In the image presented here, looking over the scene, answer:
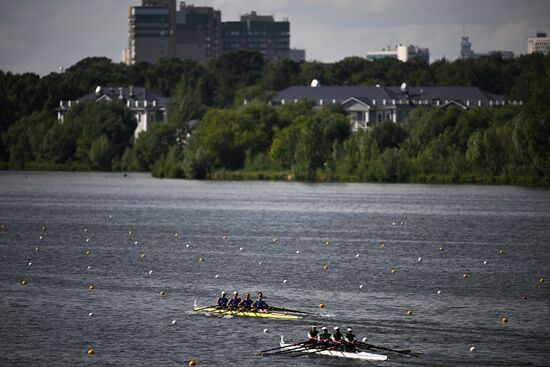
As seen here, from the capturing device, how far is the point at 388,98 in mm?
186750

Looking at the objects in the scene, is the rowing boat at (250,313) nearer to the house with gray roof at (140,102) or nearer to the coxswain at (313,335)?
the coxswain at (313,335)

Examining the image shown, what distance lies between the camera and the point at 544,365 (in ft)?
104

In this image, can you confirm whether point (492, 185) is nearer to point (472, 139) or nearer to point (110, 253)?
point (472, 139)

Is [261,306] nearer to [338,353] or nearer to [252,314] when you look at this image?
[252,314]

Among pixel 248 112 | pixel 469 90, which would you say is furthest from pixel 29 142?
pixel 469 90

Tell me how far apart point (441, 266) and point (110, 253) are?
15.5m

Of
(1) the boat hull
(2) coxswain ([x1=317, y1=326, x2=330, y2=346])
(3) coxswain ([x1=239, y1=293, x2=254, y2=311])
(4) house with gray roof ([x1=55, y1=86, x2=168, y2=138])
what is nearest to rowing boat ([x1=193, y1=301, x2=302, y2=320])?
(1) the boat hull

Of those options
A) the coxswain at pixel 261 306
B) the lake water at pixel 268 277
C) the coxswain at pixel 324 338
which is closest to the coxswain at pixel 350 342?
the lake water at pixel 268 277

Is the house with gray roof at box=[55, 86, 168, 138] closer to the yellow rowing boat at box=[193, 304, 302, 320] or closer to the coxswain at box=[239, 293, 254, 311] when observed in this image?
the yellow rowing boat at box=[193, 304, 302, 320]

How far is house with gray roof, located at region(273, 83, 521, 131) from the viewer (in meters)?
180

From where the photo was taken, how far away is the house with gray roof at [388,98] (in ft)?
591

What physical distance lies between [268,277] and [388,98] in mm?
141562

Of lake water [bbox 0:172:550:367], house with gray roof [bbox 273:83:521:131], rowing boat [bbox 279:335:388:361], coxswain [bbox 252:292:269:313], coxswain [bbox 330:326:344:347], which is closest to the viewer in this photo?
rowing boat [bbox 279:335:388:361]

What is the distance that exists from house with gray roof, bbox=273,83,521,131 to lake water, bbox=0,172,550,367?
3499 inches
